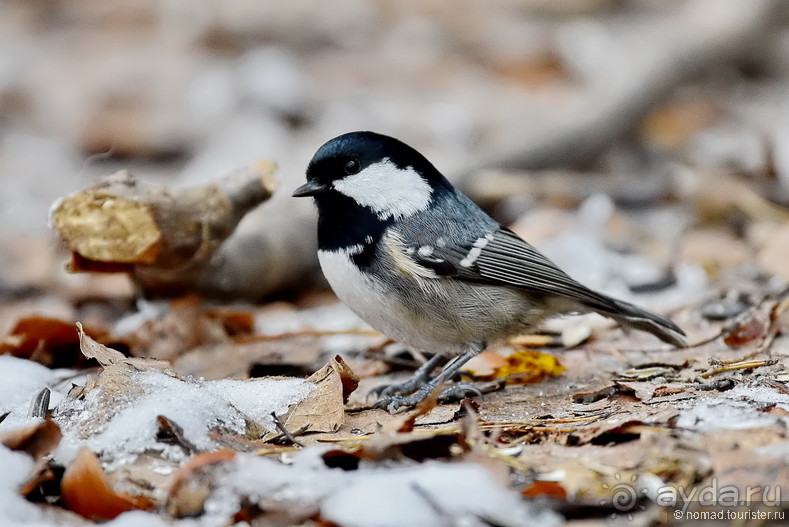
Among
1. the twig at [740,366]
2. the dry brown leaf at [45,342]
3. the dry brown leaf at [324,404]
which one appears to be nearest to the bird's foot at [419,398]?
the dry brown leaf at [324,404]

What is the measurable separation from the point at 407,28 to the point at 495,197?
128 inches

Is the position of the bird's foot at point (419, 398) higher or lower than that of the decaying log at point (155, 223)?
lower

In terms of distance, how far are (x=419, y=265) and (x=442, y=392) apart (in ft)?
1.40

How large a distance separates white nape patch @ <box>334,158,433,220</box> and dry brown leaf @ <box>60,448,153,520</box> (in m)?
1.35

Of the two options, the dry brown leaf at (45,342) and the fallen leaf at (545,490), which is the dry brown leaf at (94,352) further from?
the fallen leaf at (545,490)

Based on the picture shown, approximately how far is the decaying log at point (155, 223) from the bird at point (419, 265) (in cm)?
43

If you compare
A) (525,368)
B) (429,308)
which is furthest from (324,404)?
(525,368)

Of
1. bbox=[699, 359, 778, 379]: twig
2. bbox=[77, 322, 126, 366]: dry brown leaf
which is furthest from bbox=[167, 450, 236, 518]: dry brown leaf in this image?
bbox=[699, 359, 778, 379]: twig

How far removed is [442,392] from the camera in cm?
290

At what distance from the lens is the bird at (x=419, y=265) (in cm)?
290

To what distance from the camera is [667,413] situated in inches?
87.4

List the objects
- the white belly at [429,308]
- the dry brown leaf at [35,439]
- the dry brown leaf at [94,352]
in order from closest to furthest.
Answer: the dry brown leaf at [35,439] → the dry brown leaf at [94,352] → the white belly at [429,308]

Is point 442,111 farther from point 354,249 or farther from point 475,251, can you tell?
point 354,249

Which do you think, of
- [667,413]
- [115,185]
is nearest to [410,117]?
[115,185]
